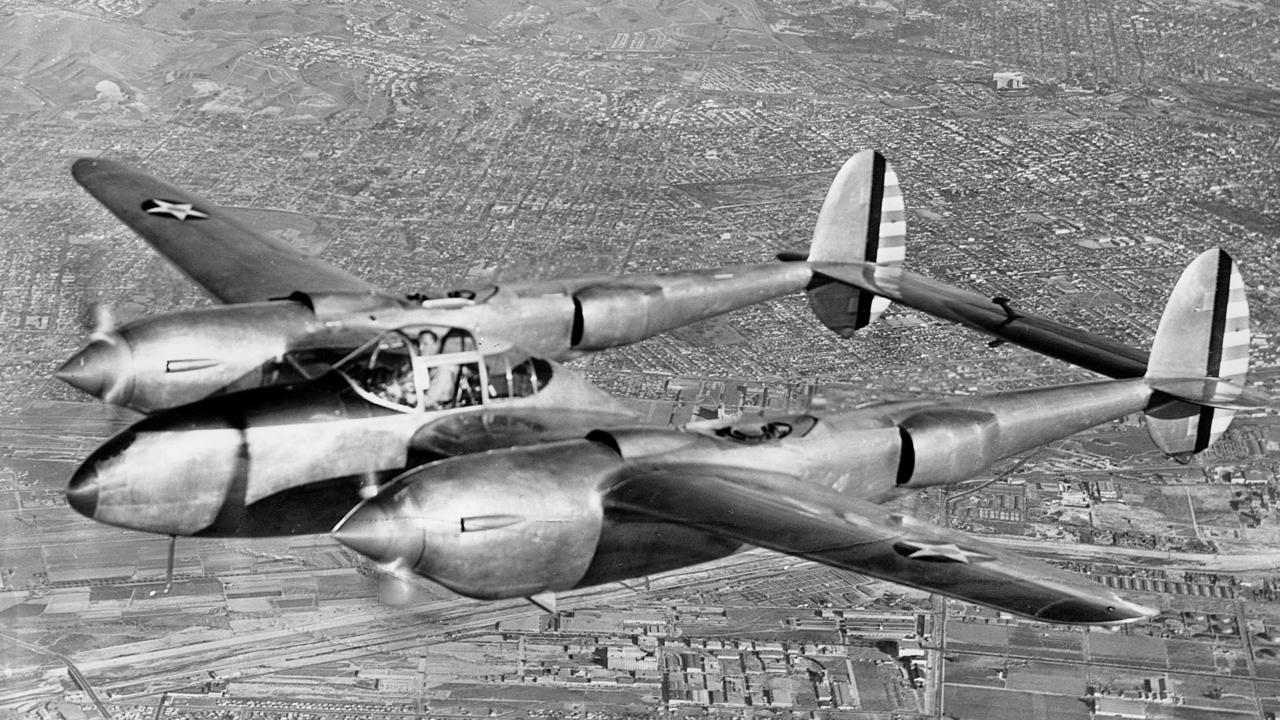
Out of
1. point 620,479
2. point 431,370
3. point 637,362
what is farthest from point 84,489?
point 637,362

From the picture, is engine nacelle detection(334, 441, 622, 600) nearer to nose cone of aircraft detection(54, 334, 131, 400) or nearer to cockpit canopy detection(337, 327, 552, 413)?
cockpit canopy detection(337, 327, 552, 413)

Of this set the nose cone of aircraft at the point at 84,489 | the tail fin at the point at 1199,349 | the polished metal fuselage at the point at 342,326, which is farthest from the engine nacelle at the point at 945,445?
the nose cone of aircraft at the point at 84,489

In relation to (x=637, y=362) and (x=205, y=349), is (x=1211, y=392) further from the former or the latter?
(x=637, y=362)

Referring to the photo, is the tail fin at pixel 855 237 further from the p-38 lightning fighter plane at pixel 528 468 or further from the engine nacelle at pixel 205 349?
the engine nacelle at pixel 205 349

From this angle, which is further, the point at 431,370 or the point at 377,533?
the point at 431,370

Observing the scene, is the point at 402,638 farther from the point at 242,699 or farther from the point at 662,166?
the point at 662,166
